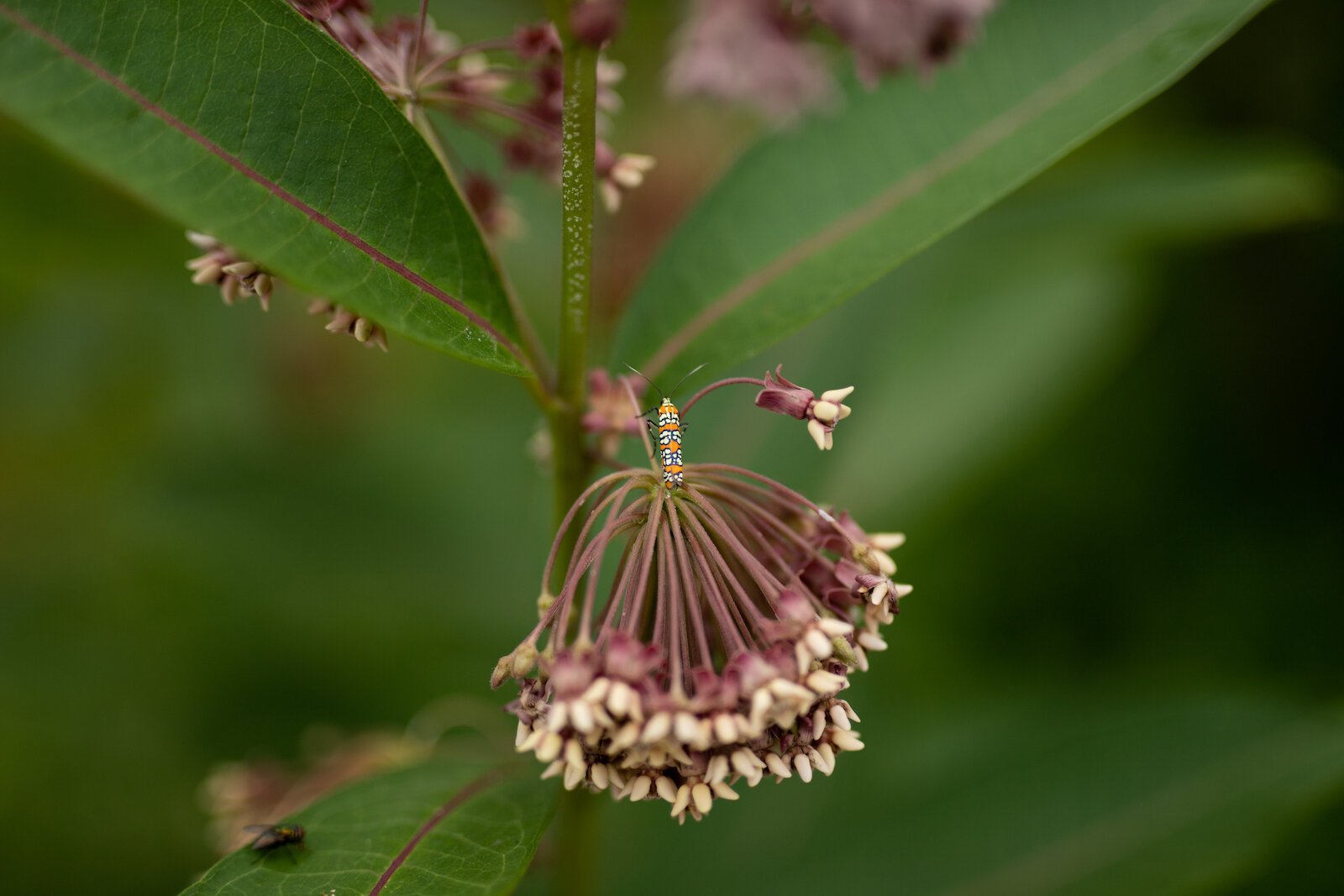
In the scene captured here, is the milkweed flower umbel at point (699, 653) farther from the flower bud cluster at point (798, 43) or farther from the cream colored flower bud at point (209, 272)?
the flower bud cluster at point (798, 43)

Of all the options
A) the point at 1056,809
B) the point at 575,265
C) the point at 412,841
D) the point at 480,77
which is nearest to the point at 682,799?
the point at 412,841

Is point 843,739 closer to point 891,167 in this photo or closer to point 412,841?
point 412,841

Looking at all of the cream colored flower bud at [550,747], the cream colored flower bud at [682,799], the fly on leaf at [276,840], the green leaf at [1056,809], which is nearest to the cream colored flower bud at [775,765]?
the cream colored flower bud at [682,799]

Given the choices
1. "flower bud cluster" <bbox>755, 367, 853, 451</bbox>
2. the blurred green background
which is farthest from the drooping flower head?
the blurred green background

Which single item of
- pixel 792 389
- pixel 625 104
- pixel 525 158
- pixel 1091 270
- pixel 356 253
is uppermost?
pixel 625 104

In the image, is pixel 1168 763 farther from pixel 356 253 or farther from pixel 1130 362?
pixel 356 253

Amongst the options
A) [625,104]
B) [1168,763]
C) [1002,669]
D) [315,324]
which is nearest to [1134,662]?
[1002,669]
